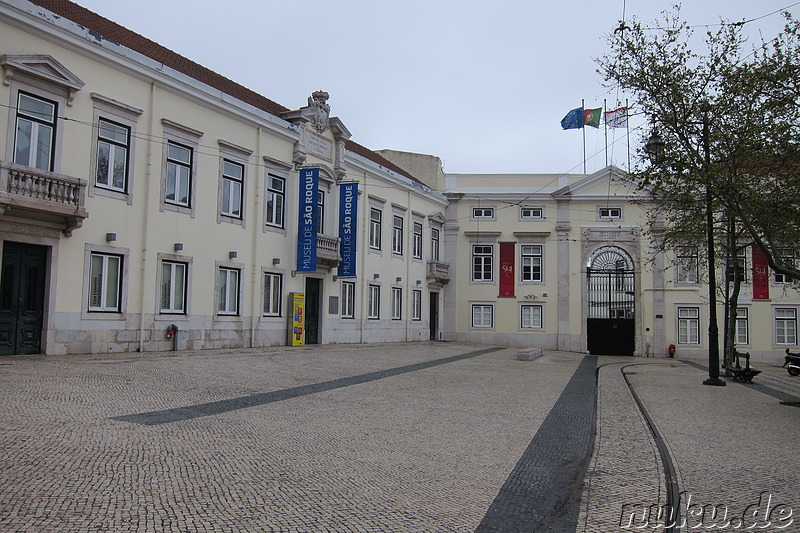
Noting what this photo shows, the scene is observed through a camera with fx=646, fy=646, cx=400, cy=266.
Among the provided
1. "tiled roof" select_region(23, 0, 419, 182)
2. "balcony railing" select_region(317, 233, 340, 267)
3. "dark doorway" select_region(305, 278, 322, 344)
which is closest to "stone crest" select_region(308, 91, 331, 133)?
"tiled roof" select_region(23, 0, 419, 182)

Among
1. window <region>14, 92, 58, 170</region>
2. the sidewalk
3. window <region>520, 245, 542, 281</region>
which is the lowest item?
the sidewalk

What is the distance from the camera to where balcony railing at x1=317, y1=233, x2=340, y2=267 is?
2453cm

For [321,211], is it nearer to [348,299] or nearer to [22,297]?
[348,299]

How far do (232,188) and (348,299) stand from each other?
27.0ft

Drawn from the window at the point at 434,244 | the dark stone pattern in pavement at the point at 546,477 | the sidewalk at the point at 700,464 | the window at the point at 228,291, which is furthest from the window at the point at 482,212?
the dark stone pattern in pavement at the point at 546,477

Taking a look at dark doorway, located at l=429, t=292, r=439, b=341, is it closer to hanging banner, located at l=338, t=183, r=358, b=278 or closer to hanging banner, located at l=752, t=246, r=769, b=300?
hanging banner, located at l=338, t=183, r=358, b=278

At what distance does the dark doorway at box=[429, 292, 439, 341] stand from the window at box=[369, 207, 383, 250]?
24.5ft

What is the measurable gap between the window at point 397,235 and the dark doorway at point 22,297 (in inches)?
722

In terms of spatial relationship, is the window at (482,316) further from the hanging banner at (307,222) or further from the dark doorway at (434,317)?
the hanging banner at (307,222)

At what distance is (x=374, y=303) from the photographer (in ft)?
97.7

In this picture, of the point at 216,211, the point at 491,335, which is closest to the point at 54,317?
the point at 216,211

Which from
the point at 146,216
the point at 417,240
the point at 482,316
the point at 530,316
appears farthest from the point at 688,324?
the point at 146,216

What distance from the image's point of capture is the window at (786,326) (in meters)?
34.3

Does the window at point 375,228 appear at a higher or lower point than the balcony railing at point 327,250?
higher
